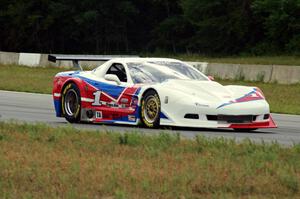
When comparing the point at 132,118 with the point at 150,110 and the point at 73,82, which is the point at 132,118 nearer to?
the point at 150,110

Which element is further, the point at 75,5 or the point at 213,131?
the point at 75,5

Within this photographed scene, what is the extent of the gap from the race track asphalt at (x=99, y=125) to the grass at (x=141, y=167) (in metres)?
1.71

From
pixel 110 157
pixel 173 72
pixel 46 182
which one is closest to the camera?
pixel 46 182

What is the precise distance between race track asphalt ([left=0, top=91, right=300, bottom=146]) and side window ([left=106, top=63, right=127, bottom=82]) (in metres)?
0.98

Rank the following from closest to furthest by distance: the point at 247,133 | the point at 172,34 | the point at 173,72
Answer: the point at 247,133
the point at 173,72
the point at 172,34

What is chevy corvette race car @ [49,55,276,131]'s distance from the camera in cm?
1480

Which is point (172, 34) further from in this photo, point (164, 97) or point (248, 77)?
point (164, 97)

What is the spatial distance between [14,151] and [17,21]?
57847 millimetres

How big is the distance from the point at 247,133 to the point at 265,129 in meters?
1.35

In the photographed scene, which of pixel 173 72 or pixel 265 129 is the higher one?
pixel 173 72

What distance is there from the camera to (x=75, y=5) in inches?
2734

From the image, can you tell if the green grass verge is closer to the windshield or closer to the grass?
the windshield

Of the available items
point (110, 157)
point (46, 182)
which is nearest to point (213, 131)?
point (110, 157)

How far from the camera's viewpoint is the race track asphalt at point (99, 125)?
14219 mm
